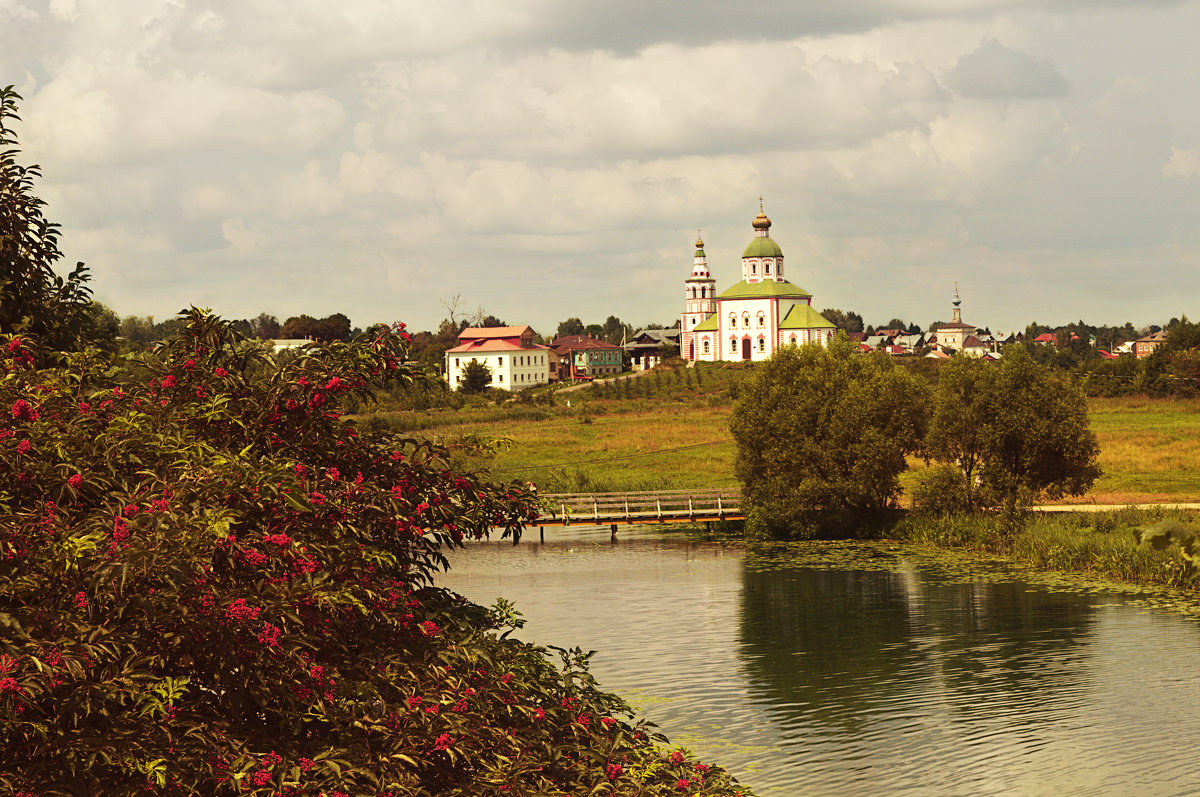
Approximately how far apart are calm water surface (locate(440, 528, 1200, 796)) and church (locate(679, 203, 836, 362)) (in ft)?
368

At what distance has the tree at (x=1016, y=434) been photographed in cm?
4381

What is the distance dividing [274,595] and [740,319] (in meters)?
153

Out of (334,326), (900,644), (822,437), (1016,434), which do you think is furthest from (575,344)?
(900,644)

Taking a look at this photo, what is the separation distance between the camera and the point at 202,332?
9578mm

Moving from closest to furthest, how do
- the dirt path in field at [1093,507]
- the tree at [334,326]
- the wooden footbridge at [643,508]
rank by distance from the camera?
the dirt path in field at [1093,507]
the wooden footbridge at [643,508]
the tree at [334,326]

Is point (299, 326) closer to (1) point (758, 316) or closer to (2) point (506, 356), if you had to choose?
(2) point (506, 356)

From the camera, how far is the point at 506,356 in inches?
6029

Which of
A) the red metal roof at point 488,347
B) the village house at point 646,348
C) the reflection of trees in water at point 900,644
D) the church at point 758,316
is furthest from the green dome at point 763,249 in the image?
the reflection of trees in water at point 900,644

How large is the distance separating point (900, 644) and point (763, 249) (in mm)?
140616

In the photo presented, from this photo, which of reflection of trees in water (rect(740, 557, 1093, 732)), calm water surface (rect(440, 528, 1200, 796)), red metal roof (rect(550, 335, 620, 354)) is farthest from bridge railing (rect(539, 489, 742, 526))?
red metal roof (rect(550, 335, 620, 354))

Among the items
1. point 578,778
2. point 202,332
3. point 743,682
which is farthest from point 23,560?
point 743,682

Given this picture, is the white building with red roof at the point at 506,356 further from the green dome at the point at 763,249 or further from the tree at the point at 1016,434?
the tree at the point at 1016,434

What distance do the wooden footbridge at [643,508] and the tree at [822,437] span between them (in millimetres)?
1289

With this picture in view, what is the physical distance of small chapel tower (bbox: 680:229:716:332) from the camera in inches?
6939
